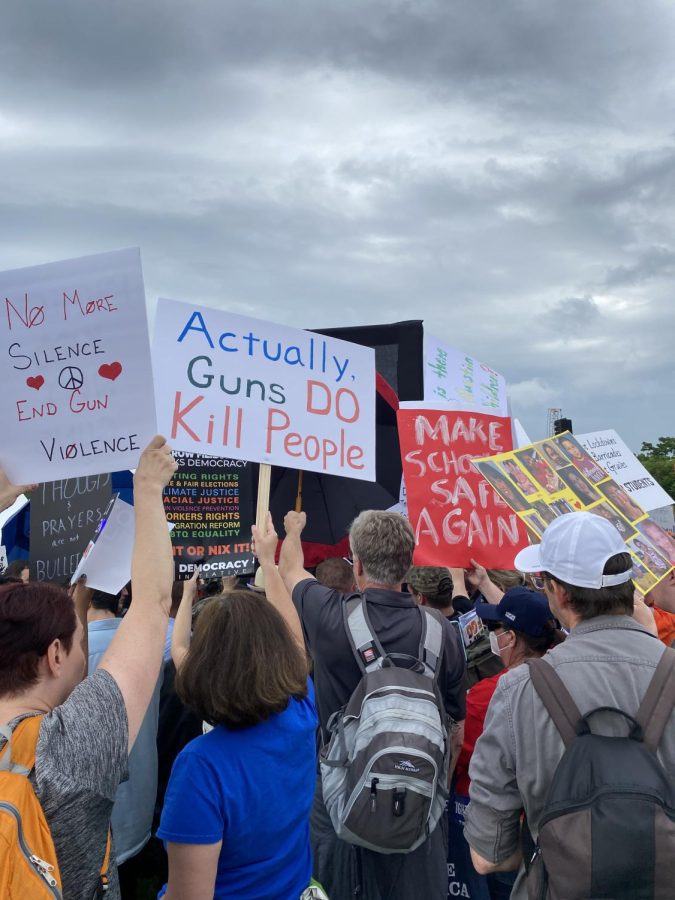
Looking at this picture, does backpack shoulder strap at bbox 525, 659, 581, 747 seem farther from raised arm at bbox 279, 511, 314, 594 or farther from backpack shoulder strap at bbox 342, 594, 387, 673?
raised arm at bbox 279, 511, 314, 594

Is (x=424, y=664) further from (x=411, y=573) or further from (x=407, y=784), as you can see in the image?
(x=411, y=573)

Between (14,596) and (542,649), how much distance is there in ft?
6.89

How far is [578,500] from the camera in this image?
4164 mm

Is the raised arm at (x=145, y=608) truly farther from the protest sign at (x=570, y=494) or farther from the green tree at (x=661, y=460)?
the green tree at (x=661, y=460)

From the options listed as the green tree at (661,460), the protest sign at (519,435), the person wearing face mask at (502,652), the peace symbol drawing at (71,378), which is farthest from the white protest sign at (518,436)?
the green tree at (661,460)

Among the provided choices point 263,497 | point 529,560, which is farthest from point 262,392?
point 529,560

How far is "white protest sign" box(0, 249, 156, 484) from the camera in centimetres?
287

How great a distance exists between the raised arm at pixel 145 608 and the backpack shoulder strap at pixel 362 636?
1.25 metres

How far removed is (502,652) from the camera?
3.42 metres

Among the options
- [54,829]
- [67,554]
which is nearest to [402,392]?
[67,554]

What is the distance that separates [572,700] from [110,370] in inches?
79.2

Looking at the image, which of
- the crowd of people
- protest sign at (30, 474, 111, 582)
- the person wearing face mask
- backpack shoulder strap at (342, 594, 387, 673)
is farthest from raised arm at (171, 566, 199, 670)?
the person wearing face mask

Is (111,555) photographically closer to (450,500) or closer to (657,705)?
(450,500)

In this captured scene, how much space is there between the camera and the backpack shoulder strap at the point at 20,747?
61.6 inches
